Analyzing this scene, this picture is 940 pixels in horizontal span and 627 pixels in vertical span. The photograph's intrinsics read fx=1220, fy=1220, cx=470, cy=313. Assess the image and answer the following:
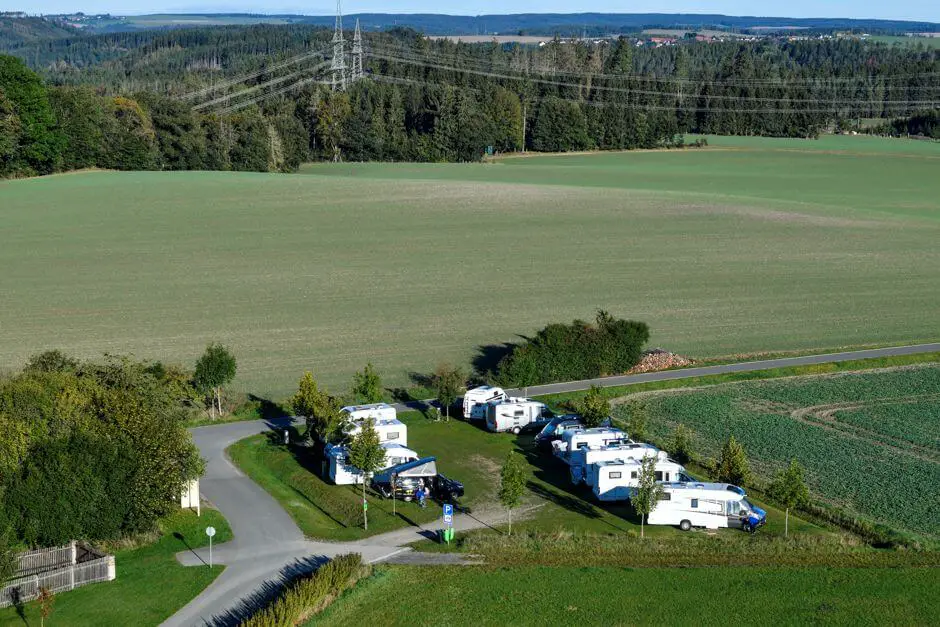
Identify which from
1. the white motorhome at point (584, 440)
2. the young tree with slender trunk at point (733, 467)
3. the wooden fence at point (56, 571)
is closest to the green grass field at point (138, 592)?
the wooden fence at point (56, 571)

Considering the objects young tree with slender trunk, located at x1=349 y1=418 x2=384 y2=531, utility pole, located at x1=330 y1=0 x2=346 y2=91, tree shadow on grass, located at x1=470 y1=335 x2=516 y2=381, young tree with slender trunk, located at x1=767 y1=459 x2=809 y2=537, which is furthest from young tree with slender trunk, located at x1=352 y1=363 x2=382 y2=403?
utility pole, located at x1=330 y1=0 x2=346 y2=91

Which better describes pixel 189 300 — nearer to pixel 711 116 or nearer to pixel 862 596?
pixel 862 596

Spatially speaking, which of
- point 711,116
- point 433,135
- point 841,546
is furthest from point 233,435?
point 711,116

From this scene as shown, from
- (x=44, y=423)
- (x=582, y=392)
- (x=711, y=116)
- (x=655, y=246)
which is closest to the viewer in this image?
(x=44, y=423)

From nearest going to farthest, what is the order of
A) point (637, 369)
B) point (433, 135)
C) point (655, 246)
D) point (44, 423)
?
point (44, 423) < point (637, 369) < point (655, 246) < point (433, 135)

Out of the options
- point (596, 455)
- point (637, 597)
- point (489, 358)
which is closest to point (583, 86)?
point (489, 358)

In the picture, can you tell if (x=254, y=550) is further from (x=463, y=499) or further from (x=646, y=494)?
(x=646, y=494)
